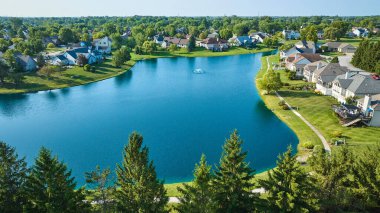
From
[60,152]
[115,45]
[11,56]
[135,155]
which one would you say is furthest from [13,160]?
[115,45]

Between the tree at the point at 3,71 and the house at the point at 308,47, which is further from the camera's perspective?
the house at the point at 308,47

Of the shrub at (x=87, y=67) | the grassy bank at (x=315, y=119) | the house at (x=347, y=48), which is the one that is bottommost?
the grassy bank at (x=315, y=119)

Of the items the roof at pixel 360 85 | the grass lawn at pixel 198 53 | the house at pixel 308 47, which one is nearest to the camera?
the roof at pixel 360 85

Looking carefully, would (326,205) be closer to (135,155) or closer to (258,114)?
(135,155)

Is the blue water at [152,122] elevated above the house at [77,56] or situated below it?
below

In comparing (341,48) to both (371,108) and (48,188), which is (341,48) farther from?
(48,188)

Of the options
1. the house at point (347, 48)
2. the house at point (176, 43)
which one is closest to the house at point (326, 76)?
the house at point (347, 48)

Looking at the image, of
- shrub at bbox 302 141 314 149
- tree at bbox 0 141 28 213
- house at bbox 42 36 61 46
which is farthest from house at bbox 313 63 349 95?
house at bbox 42 36 61 46

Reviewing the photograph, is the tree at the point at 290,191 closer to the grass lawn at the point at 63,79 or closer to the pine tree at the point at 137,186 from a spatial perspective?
the pine tree at the point at 137,186
